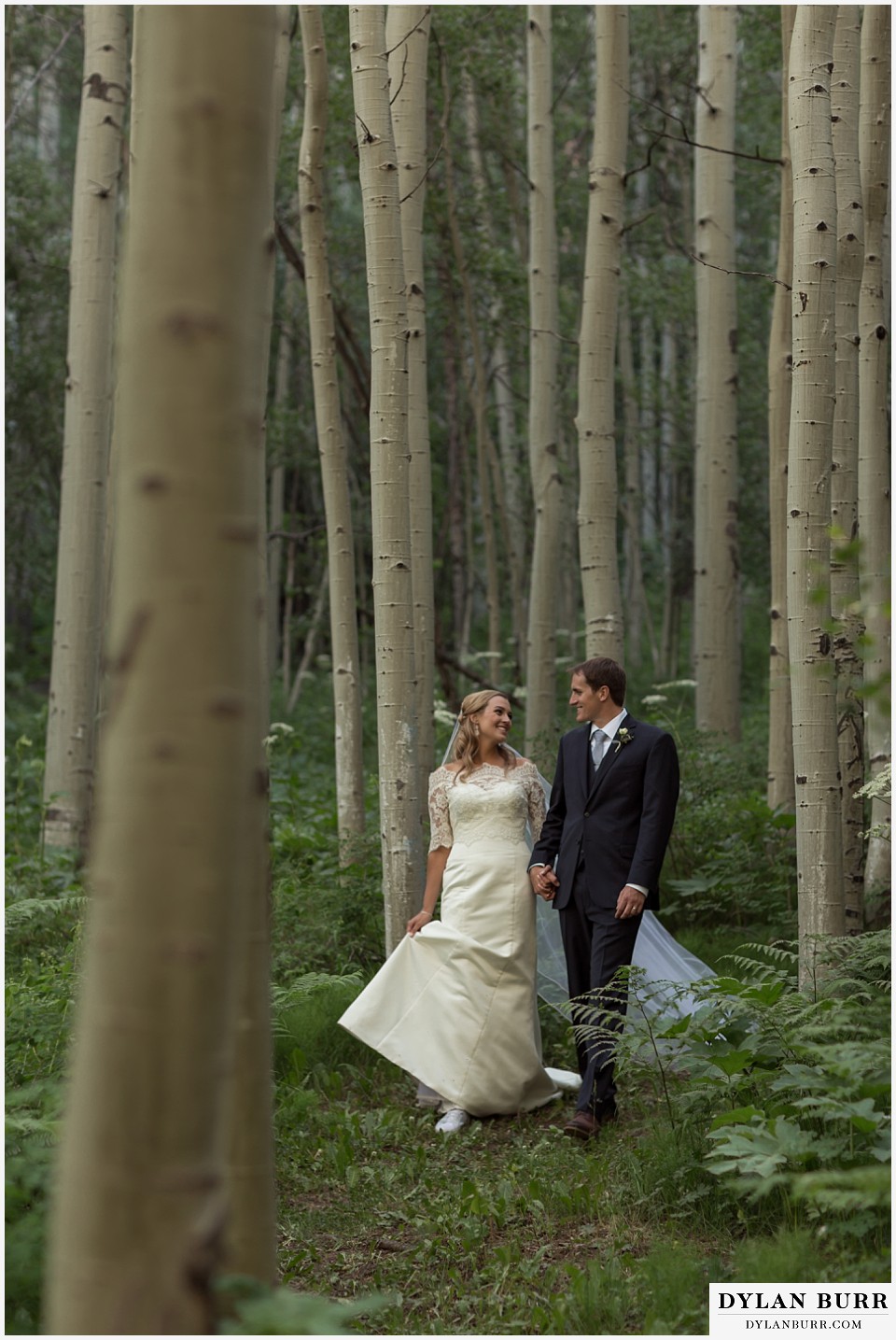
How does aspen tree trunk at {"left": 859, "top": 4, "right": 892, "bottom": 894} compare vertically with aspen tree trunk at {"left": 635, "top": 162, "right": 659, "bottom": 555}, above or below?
below

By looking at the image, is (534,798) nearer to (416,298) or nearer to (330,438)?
(330,438)

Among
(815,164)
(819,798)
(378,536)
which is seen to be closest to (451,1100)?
(819,798)

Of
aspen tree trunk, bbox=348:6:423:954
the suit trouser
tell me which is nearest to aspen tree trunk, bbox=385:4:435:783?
aspen tree trunk, bbox=348:6:423:954

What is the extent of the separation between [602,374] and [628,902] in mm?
4229

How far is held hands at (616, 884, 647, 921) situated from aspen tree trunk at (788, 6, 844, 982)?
78 cm

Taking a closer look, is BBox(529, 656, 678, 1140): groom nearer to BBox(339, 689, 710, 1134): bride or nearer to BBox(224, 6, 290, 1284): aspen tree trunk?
BBox(339, 689, 710, 1134): bride

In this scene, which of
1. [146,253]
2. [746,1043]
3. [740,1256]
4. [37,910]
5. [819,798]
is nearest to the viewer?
[146,253]

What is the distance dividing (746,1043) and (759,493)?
20.9m

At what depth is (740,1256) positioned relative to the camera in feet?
12.8

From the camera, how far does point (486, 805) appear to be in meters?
6.59

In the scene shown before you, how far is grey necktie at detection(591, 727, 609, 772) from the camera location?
6.24 metres

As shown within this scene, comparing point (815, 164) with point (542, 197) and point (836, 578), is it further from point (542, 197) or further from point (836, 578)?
point (542, 197)

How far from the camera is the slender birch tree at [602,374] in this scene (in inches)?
341

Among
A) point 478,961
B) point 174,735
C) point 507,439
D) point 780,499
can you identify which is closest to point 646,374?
point 507,439
